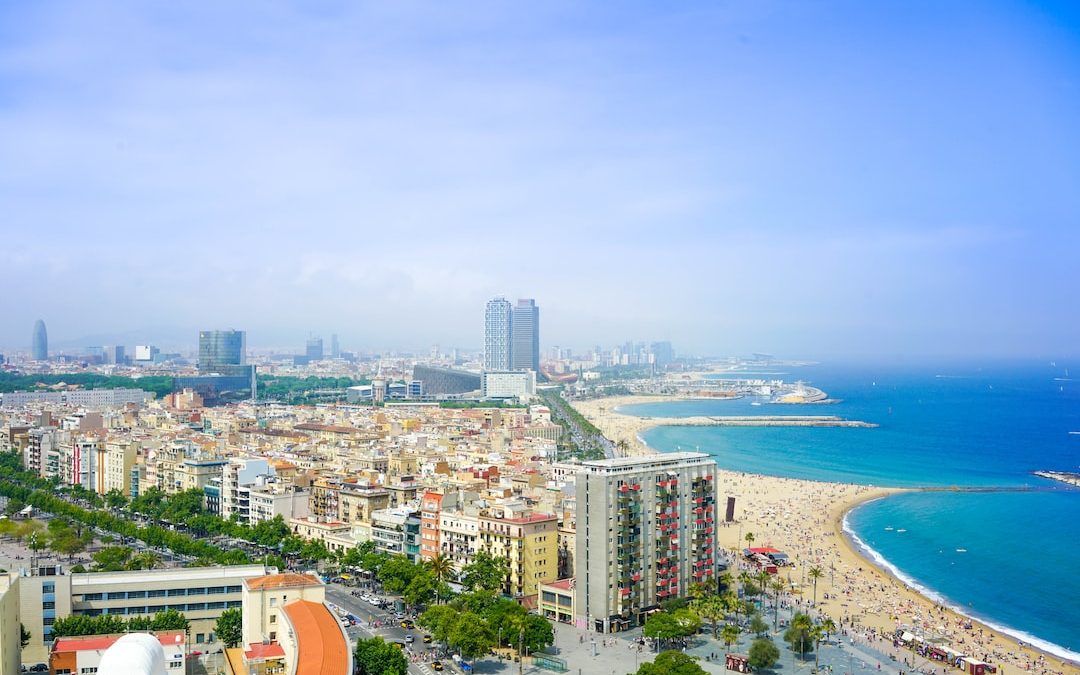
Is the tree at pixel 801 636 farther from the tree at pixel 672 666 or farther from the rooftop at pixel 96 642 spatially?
the rooftop at pixel 96 642

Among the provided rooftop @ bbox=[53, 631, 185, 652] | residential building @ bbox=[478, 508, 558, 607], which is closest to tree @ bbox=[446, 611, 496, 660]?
residential building @ bbox=[478, 508, 558, 607]

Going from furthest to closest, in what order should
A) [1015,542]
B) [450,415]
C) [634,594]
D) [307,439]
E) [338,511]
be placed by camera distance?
[450,415] < [307,439] < [1015,542] < [338,511] < [634,594]

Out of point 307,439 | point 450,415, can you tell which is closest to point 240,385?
point 450,415

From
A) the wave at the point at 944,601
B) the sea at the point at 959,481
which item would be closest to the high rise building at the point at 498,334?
the sea at the point at 959,481

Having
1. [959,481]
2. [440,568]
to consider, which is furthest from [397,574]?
[959,481]

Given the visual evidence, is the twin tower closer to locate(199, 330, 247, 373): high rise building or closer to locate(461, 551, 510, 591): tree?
locate(199, 330, 247, 373): high rise building

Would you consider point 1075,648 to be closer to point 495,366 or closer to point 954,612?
point 954,612
